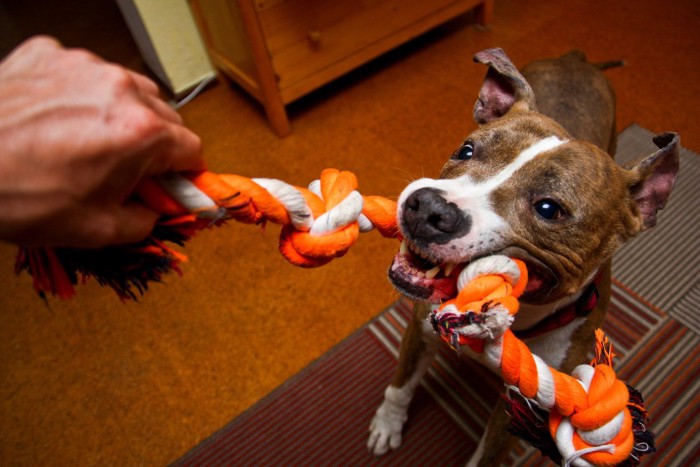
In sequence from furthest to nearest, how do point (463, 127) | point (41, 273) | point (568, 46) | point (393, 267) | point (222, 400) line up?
point (568, 46) → point (463, 127) → point (222, 400) → point (393, 267) → point (41, 273)

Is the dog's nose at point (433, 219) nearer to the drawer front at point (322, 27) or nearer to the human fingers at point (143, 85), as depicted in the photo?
the human fingers at point (143, 85)

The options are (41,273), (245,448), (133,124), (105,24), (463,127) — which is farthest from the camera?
(105,24)

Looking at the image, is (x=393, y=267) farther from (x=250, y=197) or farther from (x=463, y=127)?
(x=463, y=127)

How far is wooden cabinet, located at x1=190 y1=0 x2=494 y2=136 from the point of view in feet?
8.95

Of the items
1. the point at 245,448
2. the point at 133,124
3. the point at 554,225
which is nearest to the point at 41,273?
the point at 133,124

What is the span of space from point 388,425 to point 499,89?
51.9 inches

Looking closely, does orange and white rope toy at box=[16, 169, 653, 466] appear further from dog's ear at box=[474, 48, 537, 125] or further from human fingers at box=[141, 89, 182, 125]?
dog's ear at box=[474, 48, 537, 125]

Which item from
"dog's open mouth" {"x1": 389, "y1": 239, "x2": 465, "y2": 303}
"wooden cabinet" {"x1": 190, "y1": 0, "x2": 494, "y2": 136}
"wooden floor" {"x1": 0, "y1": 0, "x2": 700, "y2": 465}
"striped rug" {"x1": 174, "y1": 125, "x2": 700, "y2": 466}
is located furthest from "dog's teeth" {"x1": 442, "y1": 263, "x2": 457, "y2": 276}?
"wooden cabinet" {"x1": 190, "y1": 0, "x2": 494, "y2": 136}

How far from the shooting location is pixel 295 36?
9.30 ft

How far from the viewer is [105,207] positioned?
66 cm

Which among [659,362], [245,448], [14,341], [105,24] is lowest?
[659,362]

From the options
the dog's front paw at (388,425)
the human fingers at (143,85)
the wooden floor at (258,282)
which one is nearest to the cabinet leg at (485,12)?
the wooden floor at (258,282)

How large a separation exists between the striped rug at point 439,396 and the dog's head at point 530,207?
2.87ft

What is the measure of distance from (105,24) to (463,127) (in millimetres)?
3382
